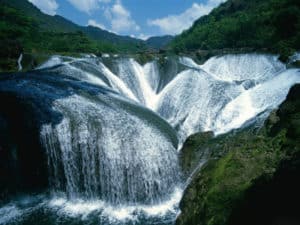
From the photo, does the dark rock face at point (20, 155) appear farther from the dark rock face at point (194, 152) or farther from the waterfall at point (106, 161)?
the dark rock face at point (194, 152)

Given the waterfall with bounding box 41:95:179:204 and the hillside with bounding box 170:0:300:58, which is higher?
the hillside with bounding box 170:0:300:58

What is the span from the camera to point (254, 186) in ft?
15.6

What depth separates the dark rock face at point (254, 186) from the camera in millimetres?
3465

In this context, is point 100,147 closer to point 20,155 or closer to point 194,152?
point 20,155

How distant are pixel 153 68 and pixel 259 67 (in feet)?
30.4

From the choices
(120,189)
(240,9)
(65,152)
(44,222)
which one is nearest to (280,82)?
(120,189)

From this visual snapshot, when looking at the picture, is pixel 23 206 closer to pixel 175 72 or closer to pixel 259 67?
pixel 175 72

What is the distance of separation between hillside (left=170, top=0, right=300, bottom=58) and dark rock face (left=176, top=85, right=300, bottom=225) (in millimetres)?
5986

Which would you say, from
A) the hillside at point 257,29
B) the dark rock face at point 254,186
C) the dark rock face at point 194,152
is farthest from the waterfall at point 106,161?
the hillside at point 257,29

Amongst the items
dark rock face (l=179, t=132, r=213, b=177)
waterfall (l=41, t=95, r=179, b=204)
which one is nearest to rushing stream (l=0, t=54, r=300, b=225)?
waterfall (l=41, t=95, r=179, b=204)

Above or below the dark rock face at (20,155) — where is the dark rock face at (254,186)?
below

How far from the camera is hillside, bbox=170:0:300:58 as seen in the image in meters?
13.0

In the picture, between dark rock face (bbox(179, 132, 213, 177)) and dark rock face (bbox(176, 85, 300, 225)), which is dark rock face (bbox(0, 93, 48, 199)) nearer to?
dark rock face (bbox(179, 132, 213, 177))

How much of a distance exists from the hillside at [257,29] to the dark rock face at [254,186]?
236 inches
